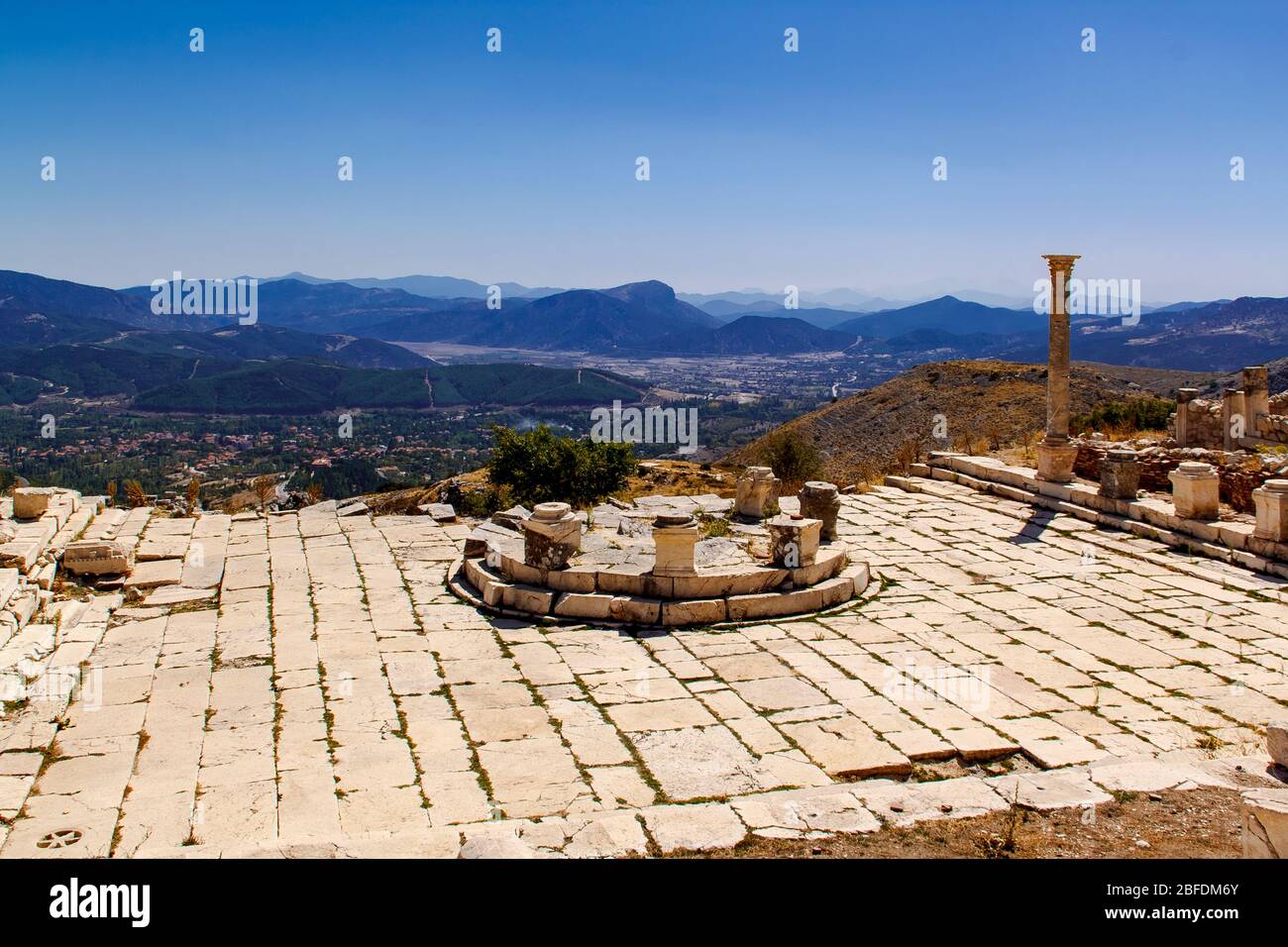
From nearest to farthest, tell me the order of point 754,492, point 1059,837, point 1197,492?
point 1059,837 < point 1197,492 < point 754,492

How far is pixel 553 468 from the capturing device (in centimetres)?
1959

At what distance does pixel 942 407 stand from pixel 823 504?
35.9 meters

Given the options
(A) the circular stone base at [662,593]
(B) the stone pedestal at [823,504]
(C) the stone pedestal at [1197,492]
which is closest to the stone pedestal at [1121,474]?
(C) the stone pedestal at [1197,492]

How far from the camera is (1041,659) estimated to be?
29.0 ft

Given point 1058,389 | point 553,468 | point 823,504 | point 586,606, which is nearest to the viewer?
point 586,606

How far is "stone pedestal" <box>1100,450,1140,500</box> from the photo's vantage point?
1438 cm

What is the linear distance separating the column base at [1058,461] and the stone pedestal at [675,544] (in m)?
8.09

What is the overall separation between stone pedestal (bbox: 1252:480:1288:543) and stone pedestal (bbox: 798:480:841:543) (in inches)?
197

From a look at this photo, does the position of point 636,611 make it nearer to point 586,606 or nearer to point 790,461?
point 586,606

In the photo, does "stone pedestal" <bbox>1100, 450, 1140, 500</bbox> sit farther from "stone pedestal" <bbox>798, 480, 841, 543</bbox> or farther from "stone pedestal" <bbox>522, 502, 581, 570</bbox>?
"stone pedestal" <bbox>522, 502, 581, 570</bbox>

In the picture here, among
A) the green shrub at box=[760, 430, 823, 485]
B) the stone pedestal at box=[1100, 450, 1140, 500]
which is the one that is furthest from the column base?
the green shrub at box=[760, 430, 823, 485]

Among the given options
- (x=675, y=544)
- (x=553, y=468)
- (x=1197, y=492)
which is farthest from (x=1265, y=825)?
(x=553, y=468)

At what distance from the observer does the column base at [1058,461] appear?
15805mm
